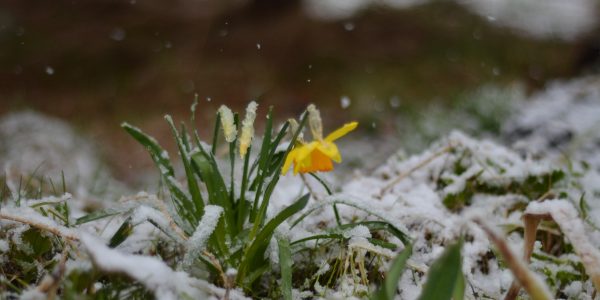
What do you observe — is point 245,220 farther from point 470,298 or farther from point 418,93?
point 418,93

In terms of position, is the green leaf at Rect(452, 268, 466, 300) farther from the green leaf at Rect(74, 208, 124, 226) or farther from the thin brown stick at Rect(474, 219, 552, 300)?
the green leaf at Rect(74, 208, 124, 226)

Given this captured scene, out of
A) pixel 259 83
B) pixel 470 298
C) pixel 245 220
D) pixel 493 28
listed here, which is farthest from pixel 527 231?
pixel 493 28

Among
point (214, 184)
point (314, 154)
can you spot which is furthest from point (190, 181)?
point (314, 154)

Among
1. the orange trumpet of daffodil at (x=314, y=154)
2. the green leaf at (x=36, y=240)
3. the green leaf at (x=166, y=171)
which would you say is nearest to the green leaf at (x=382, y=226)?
the orange trumpet of daffodil at (x=314, y=154)

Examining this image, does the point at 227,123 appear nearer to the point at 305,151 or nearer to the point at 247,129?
the point at 247,129

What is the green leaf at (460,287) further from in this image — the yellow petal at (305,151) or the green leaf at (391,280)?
the yellow petal at (305,151)

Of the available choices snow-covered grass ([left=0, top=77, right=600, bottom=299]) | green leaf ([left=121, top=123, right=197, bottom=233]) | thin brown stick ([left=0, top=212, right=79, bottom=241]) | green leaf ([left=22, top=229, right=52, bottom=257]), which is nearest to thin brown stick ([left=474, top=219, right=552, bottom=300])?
snow-covered grass ([left=0, top=77, right=600, bottom=299])

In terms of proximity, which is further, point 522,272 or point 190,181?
point 190,181

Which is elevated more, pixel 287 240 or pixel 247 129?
pixel 247 129
